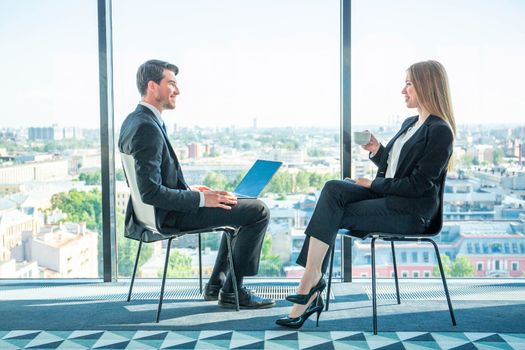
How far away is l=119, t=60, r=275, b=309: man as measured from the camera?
10.2 feet

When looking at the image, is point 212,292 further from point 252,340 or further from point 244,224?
point 252,340

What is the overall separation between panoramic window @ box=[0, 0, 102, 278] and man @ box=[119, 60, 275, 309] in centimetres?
82

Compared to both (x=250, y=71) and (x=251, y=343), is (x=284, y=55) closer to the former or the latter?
(x=250, y=71)

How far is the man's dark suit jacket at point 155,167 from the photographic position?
309 centimetres

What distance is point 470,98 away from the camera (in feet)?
13.2

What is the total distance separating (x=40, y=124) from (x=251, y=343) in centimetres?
204

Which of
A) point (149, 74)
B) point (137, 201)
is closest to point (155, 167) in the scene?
point (137, 201)

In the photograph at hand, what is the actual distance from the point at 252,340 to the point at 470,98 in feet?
6.66

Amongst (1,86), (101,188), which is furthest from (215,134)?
(1,86)

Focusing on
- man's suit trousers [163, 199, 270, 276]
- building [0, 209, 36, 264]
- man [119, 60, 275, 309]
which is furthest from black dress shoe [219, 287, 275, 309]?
building [0, 209, 36, 264]

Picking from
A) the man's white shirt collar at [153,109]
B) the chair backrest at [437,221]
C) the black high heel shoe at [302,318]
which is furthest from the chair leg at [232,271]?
the chair backrest at [437,221]

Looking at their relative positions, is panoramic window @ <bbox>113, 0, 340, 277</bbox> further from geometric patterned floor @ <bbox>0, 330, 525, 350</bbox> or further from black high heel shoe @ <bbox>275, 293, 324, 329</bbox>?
geometric patterned floor @ <bbox>0, 330, 525, 350</bbox>

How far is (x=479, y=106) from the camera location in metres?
4.00

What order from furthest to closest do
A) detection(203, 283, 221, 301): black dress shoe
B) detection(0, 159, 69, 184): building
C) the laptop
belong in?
detection(0, 159, 69, 184): building < detection(203, 283, 221, 301): black dress shoe < the laptop
